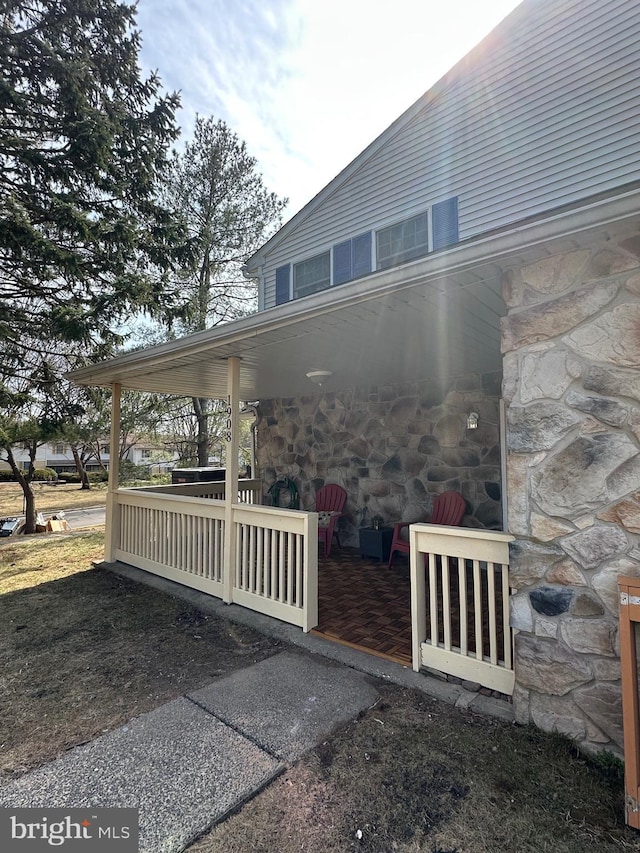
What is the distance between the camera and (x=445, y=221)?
19.3 feet

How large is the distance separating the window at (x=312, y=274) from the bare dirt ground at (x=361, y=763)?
5.70m

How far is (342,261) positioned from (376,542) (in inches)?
176

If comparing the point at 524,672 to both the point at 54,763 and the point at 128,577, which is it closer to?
the point at 54,763

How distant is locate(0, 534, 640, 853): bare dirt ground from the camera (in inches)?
61.5

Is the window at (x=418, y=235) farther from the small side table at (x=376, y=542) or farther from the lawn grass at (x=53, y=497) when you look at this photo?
the lawn grass at (x=53, y=497)

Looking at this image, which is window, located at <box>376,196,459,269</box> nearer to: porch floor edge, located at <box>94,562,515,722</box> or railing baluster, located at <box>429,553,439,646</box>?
railing baluster, located at <box>429,553,439,646</box>

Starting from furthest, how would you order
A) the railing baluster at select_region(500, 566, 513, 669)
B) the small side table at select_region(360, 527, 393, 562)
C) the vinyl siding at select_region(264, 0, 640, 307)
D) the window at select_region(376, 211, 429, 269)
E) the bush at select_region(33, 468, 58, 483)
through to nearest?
the bush at select_region(33, 468, 58, 483) < the window at select_region(376, 211, 429, 269) < the small side table at select_region(360, 527, 393, 562) < the vinyl siding at select_region(264, 0, 640, 307) < the railing baluster at select_region(500, 566, 513, 669)

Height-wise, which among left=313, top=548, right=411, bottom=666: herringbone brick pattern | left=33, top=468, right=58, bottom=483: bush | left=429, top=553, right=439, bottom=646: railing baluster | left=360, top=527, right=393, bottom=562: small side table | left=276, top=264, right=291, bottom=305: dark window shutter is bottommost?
left=33, top=468, right=58, bottom=483: bush

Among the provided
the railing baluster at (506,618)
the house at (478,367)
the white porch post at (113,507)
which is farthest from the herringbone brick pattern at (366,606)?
the white porch post at (113,507)

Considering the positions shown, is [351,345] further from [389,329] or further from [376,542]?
[376,542]

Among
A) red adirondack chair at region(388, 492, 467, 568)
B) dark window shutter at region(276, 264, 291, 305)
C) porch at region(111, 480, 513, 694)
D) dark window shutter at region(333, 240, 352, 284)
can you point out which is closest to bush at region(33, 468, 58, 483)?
dark window shutter at region(276, 264, 291, 305)

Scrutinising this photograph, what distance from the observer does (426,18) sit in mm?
5527

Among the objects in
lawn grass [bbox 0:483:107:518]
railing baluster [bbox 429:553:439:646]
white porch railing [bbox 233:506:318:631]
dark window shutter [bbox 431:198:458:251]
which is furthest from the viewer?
lawn grass [bbox 0:483:107:518]

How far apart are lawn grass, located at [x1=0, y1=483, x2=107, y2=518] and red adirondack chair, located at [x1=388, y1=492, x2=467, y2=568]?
1176 cm
